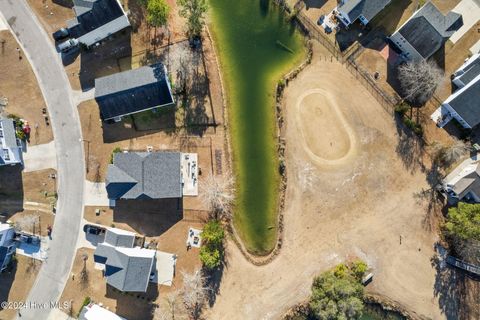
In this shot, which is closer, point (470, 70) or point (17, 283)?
point (470, 70)

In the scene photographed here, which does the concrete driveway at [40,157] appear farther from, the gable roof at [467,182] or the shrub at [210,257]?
the gable roof at [467,182]

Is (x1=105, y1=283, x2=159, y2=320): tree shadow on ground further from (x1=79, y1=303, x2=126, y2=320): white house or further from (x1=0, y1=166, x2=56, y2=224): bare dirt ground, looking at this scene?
(x1=0, y1=166, x2=56, y2=224): bare dirt ground

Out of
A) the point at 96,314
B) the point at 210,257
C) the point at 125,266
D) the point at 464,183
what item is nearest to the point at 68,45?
the point at 125,266

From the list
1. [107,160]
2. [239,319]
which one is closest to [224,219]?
[239,319]

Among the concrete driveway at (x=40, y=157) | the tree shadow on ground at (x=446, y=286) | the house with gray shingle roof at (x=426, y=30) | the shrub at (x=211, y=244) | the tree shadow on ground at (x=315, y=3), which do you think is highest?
the tree shadow on ground at (x=315, y=3)

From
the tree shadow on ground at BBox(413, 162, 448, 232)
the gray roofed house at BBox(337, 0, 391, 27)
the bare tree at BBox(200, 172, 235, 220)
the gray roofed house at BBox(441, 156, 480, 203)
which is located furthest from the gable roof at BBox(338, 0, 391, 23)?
the bare tree at BBox(200, 172, 235, 220)

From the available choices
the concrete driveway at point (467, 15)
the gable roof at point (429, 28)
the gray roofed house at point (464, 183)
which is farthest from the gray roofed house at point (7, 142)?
the concrete driveway at point (467, 15)

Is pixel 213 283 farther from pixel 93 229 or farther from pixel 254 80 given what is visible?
pixel 254 80
